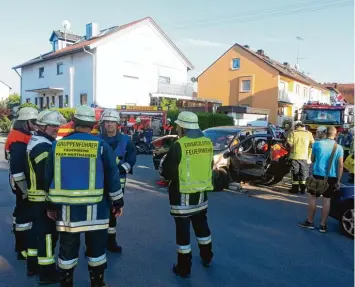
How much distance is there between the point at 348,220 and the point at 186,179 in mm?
3076

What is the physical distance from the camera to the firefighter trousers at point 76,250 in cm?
304

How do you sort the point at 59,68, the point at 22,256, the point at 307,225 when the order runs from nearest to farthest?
the point at 22,256, the point at 307,225, the point at 59,68

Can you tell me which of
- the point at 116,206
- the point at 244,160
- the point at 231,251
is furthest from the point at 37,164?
the point at 244,160

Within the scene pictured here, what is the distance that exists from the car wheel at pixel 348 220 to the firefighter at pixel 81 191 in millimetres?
3828

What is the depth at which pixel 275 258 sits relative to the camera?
14.2 feet

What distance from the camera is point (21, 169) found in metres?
3.67

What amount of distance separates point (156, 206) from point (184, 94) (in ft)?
82.6

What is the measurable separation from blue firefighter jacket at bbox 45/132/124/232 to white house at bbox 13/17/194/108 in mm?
23749

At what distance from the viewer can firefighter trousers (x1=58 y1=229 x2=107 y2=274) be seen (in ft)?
9.98

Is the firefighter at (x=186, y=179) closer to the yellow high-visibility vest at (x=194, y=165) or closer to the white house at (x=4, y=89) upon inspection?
the yellow high-visibility vest at (x=194, y=165)

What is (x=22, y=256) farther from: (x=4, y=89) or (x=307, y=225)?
(x=4, y=89)

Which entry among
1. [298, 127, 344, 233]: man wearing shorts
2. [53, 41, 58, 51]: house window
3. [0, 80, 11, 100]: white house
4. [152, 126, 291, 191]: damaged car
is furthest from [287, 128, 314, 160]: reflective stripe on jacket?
[0, 80, 11, 100]: white house

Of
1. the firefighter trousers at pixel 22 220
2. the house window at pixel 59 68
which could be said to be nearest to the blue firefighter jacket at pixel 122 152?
the firefighter trousers at pixel 22 220

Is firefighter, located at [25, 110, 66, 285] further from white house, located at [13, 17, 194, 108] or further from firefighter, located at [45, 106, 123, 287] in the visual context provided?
white house, located at [13, 17, 194, 108]
